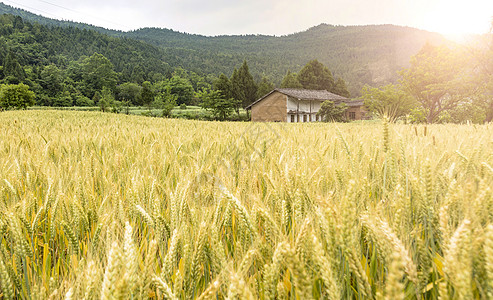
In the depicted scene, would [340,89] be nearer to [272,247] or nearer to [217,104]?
[217,104]

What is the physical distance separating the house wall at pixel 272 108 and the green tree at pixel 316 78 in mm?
24833

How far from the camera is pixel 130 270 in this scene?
0.47 m

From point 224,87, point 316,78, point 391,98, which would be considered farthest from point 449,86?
point 316,78

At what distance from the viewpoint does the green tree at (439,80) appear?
74.9ft

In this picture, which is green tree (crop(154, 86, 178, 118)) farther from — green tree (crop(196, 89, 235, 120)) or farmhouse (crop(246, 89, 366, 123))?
farmhouse (crop(246, 89, 366, 123))

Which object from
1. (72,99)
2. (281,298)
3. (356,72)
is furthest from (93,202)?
(356,72)

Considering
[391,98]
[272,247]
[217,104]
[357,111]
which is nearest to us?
[272,247]

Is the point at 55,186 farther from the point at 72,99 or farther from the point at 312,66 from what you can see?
the point at 72,99

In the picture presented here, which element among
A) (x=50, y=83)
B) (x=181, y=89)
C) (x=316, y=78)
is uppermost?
(x=50, y=83)

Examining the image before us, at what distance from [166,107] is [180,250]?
65613mm

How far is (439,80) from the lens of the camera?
26328mm

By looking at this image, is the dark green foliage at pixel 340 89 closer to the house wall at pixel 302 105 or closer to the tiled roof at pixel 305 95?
the tiled roof at pixel 305 95

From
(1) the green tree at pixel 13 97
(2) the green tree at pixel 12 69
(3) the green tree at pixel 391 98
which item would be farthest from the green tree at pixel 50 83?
(3) the green tree at pixel 391 98

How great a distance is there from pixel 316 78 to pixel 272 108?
2760 cm
